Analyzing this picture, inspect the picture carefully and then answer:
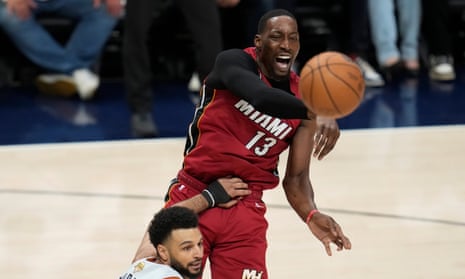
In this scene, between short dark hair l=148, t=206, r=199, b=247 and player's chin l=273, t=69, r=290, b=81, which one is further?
player's chin l=273, t=69, r=290, b=81

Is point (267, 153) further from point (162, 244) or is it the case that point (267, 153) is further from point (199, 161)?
point (162, 244)

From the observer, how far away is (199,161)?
397 centimetres

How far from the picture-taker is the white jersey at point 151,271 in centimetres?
339

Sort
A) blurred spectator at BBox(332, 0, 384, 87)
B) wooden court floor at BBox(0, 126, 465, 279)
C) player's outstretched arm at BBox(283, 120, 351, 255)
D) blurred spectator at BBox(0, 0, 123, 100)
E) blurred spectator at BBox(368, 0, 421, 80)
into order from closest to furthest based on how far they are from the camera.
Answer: player's outstretched arm at BBox(283, 120, 351, 255), wooden court floor at BBox(0, 126, 465, 279), blurred spectator at BBox(0, 0, 123, 100), blurred spectator at BBox(368, 0, 421, 80), blurred spectator at BBox(332, 0, 384, 87)

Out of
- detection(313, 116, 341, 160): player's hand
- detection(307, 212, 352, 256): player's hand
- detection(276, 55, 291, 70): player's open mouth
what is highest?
detection(276, 55, 291, 70): player's open mouth

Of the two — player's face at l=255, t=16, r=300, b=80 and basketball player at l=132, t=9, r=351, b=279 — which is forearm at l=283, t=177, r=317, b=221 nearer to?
basketball player at l=132, t=9, r=351, b=279

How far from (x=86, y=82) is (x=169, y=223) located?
197 inches

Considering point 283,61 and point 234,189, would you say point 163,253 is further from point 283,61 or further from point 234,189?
point 283,61

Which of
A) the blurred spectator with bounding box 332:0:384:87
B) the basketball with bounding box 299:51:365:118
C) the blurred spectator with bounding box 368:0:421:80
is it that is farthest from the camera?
the blurred spectator with bounding box 332:0:384:87

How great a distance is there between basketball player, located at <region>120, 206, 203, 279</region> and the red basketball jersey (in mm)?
432

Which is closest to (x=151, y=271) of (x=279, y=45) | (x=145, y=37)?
(x=279, y=45)

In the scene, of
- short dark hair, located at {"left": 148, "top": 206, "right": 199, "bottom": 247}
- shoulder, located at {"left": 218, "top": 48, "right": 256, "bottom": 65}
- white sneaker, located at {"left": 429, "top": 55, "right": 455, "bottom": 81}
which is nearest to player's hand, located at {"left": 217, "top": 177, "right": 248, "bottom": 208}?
short dark hair, located at {"left": 148, "top": 206, "right": 199, "bottom": 247}

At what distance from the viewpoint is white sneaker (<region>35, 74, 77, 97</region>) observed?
336 inches

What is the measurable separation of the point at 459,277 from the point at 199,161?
1.60 metres
